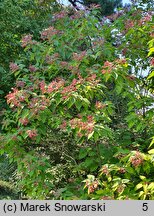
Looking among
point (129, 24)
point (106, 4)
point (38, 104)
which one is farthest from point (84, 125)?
point (106, 4)

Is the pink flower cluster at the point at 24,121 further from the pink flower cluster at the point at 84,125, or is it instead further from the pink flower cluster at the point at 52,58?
the pink flower cluster at the point at 52,58

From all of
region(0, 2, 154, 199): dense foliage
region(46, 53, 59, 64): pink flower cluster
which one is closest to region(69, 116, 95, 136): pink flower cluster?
region(0, 2, 154, 199): dense foliage

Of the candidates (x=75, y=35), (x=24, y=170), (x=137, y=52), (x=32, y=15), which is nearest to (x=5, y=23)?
(x=32, y=15)

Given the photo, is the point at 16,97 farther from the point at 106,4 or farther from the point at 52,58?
the point at 106,4

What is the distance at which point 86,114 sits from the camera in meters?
2.82

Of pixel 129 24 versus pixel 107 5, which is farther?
pixel 107 5

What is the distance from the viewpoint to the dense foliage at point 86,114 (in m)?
2.68

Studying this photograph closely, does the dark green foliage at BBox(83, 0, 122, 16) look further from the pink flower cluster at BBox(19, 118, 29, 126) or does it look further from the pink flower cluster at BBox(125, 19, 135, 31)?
the pink flower cluster at BBox(19, 118, 29, 126)

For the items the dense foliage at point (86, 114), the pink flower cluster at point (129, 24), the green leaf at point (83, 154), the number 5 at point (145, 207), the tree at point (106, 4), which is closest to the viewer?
the number 5 at point (145, 207)

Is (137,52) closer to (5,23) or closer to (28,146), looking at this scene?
(28,146)

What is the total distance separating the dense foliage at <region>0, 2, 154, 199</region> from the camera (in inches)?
106

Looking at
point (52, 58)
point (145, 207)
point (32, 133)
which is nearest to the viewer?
point (145, 207)

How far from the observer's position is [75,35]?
3643 millimetres

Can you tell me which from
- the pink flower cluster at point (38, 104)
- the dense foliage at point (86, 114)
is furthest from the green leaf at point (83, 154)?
the pink flower cluster at point (38, 104)
